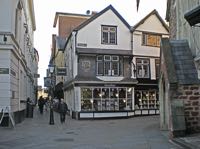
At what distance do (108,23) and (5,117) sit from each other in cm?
1737

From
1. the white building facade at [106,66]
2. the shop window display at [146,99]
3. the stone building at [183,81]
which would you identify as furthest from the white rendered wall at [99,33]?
the stone building at [183,81]

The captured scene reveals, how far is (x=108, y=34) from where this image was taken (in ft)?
115

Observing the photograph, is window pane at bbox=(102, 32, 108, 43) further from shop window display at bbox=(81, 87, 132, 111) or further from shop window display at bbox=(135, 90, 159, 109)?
shop window display at bbox=(135, 90, 159, 109)

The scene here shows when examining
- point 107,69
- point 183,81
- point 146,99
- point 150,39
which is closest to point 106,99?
point 107,69

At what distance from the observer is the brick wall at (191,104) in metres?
16.5

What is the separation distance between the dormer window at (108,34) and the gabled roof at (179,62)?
16.1 metres

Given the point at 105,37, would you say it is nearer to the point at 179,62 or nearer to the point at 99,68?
the point at 99,68

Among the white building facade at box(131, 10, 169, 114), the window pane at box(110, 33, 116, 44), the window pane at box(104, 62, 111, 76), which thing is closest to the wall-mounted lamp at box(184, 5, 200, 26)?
the window pane at box(104, 62, 111, 76)

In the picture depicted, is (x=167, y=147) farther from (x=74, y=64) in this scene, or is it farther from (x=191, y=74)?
(x=74, y=64)

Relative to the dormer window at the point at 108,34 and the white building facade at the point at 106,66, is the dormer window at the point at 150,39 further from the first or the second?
the dormer window at the point at 108,34

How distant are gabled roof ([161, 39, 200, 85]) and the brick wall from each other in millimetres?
300

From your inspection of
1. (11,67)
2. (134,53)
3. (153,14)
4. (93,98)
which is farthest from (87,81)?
(11,67)

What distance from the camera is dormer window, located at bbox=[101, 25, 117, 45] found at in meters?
34.7

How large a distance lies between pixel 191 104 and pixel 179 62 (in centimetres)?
216
